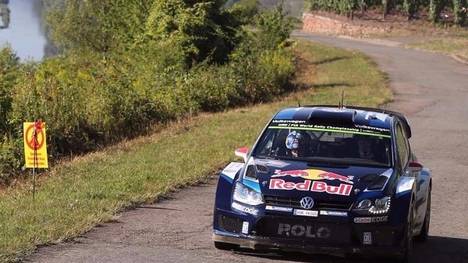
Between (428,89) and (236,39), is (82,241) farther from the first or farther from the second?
(236,39)

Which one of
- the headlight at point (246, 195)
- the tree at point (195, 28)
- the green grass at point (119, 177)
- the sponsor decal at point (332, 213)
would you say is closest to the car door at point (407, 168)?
the sponsor decal at point (332, 213)

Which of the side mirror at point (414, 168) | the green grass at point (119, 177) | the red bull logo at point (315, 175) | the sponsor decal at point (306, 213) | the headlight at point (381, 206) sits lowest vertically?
the green grass at point (119, 177)

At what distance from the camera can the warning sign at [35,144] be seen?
375 inches

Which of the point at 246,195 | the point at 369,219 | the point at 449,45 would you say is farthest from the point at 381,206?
the point at 449,45

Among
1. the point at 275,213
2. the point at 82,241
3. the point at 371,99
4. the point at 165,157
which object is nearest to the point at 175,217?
the point at 82,241

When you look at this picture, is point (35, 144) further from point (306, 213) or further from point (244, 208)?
point (306, 213)

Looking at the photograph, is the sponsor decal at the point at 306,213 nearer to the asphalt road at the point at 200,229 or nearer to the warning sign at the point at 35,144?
the asphalt road at the point at 200,229

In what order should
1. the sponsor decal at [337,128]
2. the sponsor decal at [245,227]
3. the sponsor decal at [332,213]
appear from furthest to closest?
the sponsor decal at [337,128]
the sponsor decal at [245,227]
the sponsor decal at [332,213]

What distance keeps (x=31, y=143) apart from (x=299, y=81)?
856 inches

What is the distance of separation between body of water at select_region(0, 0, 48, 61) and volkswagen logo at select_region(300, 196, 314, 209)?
43.0 m

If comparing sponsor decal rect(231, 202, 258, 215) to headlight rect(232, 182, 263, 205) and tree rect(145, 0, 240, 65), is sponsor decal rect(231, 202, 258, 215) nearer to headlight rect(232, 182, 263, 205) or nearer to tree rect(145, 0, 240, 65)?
headlight rect(232, 182, 263, 205)

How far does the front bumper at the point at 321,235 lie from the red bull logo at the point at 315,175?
423 millimetres

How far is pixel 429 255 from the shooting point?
823 cm

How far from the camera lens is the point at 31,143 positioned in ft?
31.6
